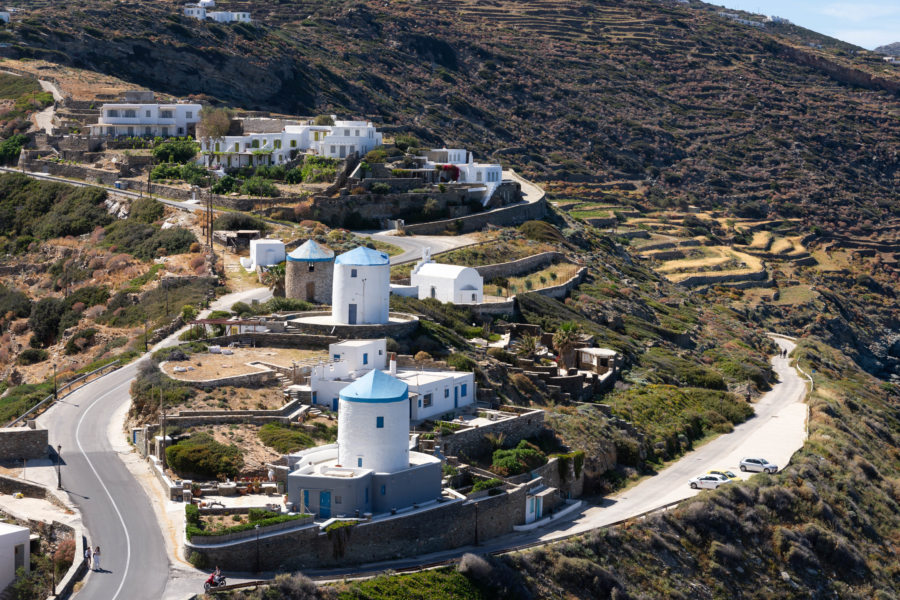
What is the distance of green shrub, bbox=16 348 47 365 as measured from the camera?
4631 cm

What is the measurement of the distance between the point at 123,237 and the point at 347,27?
289 feet

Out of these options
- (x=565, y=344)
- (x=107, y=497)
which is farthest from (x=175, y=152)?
(x=107, y=497)

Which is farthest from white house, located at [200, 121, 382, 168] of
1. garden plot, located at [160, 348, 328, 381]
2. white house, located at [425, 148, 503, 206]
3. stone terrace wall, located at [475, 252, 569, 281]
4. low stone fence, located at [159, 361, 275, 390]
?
low stone fence, located at [159, 361, 275, 390]

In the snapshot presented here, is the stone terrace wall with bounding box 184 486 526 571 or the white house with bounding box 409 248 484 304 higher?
the white house with bounding box 409 248 484 304

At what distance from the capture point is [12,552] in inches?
1001

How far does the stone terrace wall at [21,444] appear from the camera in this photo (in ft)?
104

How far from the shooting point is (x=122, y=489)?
3006 centimetres

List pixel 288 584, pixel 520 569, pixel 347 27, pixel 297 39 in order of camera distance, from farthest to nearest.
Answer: pixel 347 27 < pixel 297 39 < pixel 520 569 < pixel 288 584

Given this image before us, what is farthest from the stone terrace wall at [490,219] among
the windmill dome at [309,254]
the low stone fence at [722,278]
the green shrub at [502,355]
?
the green shrub at [502,355]

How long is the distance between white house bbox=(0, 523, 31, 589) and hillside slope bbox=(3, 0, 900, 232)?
77.0 metres

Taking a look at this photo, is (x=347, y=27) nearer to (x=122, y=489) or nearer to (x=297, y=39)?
(x=297, y=39)

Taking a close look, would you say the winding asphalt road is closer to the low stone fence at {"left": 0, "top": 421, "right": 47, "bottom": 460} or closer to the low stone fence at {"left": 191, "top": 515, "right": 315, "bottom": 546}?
the low stone fence at {"left": 0, "top": 421, "right": 47, "bottom": 460}

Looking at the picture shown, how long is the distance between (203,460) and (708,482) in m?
15.7

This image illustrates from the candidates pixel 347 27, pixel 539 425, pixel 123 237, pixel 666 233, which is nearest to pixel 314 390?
pixel 539 425
